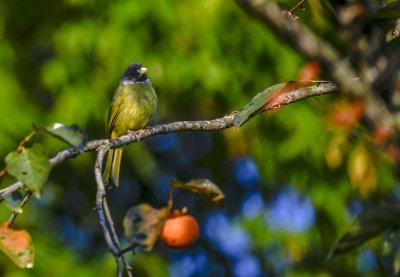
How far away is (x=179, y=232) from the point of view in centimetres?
223

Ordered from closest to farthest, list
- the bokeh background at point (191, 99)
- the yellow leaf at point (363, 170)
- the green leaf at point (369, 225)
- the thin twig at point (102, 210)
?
the green leaf at point (369, 225), the thin twig at point (102, 210), the yellow leaf at point (363, 170), the bokeh background at point (191, 99)

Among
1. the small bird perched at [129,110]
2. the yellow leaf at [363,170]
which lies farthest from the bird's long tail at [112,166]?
A: the yellow leaf at [363,170]

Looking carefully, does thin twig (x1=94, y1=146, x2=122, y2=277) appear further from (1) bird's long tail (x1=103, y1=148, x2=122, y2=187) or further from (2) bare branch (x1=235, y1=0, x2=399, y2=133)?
(1) bird's long tail (x1=103, y1=148, x2=122, y2=187)

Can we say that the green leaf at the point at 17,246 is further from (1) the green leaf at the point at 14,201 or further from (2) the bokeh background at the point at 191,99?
(2) the bokeh background at the point at 191,99

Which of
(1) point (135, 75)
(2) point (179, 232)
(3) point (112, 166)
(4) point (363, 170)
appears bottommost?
(2) point (179, 232)

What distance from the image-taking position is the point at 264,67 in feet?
23.8

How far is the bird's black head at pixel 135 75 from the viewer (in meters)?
5.44

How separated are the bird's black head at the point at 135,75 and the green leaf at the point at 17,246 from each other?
3534mm

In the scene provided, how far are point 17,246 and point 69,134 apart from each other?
280 mm

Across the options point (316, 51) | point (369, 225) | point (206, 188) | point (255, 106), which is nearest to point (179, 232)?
point (206, 188)

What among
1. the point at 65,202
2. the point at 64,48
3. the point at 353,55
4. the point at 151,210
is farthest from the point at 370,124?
the point at 65,202

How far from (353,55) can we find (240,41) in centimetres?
631

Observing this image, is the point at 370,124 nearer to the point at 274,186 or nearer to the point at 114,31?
the point at 114,31

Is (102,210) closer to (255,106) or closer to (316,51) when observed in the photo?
(255,106)
